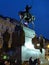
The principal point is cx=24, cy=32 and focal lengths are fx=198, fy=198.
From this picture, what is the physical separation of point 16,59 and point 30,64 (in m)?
2.82

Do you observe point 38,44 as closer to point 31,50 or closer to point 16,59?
point 31,50

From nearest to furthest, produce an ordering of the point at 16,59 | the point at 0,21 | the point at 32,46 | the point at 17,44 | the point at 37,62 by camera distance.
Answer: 1. the point at 37,62
2. the point at 16,59
3. the point at 17,44
4. the point at 32,46
5. the point at 0,21

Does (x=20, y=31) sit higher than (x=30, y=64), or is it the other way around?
(x=20, y=31)

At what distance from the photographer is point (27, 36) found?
1961 centimetres

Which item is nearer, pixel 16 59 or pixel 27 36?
pixel 16 59

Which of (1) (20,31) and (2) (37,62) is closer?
(2) (37,62)

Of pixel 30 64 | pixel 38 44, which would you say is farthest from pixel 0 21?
pixel 30 64

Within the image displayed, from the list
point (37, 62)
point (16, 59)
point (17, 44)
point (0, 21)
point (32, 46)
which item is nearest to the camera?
point (37, 62)

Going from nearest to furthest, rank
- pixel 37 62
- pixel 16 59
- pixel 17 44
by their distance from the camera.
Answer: pixel 37 62
pixel 16 59
pixel 17 44

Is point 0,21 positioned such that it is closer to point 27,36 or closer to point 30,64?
point 27,36

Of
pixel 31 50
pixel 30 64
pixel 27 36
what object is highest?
pixel 27 36

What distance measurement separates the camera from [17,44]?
19.0 meters

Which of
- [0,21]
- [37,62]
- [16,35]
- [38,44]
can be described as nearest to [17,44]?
[16,35]

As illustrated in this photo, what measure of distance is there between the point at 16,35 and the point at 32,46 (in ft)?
6.64
